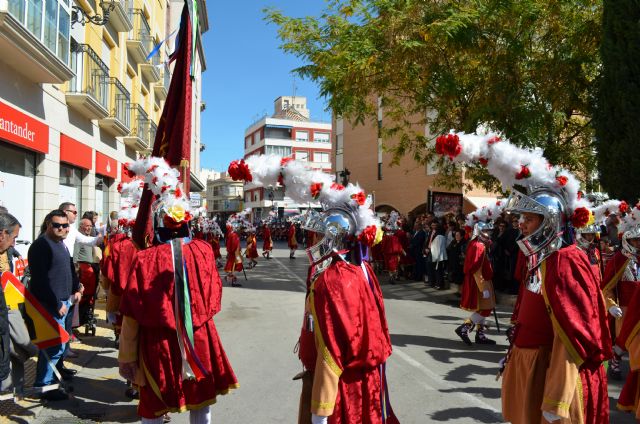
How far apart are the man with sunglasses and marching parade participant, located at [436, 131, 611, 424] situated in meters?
4.05

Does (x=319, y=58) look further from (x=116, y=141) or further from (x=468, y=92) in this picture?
(x=116, y=141)

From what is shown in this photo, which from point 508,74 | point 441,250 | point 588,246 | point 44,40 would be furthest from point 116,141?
point 588,246

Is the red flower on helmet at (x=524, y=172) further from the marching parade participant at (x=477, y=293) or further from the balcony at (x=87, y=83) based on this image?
the balcony at (x=87, y=83)

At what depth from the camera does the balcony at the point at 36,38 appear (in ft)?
27.1

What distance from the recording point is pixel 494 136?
11.1ft

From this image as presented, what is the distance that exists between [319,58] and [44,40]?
248 inches

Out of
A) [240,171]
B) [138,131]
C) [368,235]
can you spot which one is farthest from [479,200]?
[240,171]

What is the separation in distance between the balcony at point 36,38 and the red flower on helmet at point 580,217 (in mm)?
8287

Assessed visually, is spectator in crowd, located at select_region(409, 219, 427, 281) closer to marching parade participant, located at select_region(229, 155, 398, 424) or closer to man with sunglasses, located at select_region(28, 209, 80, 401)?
man with sunglasses, located at select_region(28, 209, 80, 401)

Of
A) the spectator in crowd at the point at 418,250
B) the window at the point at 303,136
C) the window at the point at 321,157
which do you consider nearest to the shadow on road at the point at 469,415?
the spectator in crowd at the point at 418,250

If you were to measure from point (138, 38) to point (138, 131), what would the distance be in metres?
3.41

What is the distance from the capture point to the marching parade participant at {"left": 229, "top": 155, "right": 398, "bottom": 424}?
280 cm

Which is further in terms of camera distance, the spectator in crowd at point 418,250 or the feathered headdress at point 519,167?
the spectator in crowd at point 418,250

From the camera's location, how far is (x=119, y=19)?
1537 cm
